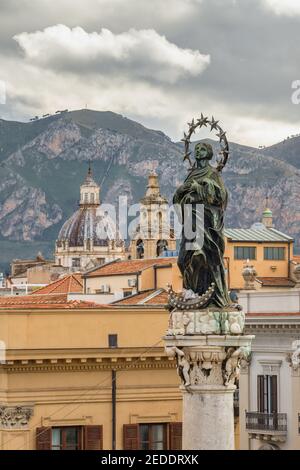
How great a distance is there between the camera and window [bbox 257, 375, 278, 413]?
53312mm

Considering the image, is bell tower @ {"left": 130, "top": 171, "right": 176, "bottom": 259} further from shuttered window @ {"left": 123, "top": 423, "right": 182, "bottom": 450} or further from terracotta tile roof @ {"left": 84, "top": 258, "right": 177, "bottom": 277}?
shuttered window @ {"left": 123, "top": 423, "right": 182, "bottom": 450}

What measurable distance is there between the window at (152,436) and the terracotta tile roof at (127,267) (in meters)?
52.8

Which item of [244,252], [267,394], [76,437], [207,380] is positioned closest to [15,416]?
[76,437]

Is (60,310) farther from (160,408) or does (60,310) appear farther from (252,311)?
(252,311)

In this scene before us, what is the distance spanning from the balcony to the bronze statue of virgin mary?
1258 inches

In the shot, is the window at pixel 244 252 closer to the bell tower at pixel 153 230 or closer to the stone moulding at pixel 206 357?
the bell tower at pixel 153 230

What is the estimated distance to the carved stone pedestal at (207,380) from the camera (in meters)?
20.4

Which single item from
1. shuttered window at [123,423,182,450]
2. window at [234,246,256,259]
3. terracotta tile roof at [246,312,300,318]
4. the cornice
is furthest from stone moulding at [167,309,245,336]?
window at [234,246,256,259]

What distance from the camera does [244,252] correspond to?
100312 mm

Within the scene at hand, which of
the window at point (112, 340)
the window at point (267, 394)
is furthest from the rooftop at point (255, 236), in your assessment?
the window at point (112, 340)

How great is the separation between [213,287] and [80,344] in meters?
13.2

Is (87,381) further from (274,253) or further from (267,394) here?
(274,253)

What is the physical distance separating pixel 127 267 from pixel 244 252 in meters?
7.84
